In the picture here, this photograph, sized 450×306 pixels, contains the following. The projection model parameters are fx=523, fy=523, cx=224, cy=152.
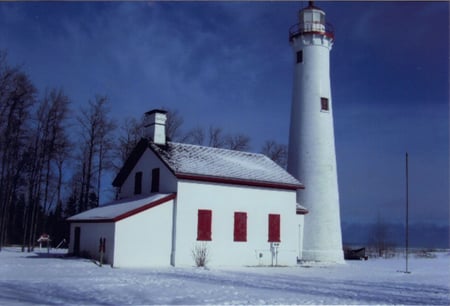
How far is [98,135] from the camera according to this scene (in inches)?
1389

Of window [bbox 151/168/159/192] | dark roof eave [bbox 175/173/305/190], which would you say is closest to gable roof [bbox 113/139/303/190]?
dark roof eave [bbox 175/173/305/190]

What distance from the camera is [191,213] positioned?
22.0m

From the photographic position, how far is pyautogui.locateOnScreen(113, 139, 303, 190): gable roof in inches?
885

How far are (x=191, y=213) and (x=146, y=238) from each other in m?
2.23

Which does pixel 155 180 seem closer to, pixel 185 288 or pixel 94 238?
pixel 94 238

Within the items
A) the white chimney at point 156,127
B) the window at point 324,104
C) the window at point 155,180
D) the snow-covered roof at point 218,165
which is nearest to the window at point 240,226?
the snow-covered roof at point 218,165

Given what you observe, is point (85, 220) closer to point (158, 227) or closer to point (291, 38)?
point (158, 227)

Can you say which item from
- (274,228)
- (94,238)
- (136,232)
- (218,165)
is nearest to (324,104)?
(218,165)

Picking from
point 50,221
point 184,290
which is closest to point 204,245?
point 184,290

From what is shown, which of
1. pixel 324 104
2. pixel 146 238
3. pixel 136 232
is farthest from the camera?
pixel 324 104

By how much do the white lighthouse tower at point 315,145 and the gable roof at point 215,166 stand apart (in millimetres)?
2403

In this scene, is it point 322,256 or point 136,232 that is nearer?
point 136,232

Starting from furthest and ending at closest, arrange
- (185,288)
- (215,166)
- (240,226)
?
(215,166) → (240,226) → (185,288)

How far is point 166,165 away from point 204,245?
3.76 meters
